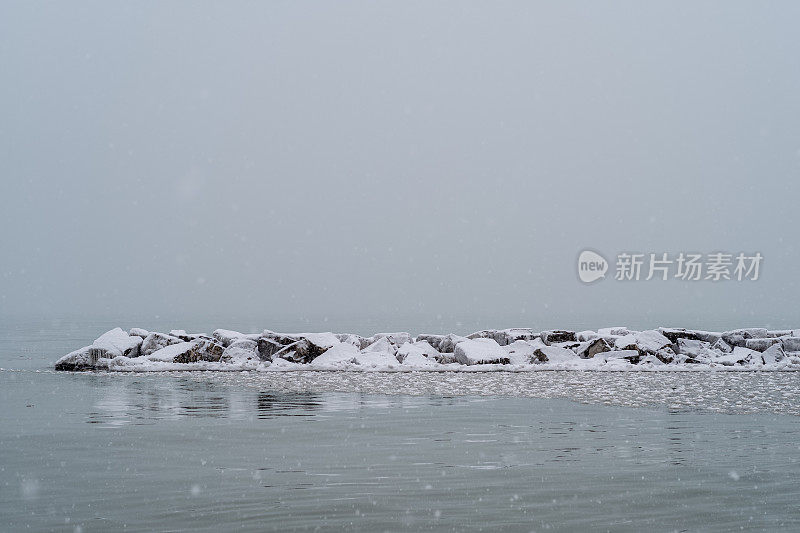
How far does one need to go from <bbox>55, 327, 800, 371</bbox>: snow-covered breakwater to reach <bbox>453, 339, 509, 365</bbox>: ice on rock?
27mm

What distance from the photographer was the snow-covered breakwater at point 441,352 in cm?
1850

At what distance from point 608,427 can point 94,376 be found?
12432mm

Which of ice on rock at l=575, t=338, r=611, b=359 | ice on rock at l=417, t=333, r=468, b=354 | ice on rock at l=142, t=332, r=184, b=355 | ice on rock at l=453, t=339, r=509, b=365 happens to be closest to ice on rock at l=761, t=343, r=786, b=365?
ice on rock at l=575, t=338, r=611, b=359

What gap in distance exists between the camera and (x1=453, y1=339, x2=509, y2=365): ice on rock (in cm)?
1884

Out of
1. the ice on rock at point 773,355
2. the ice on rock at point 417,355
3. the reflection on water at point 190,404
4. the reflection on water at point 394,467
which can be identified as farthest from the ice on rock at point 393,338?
the ice on rock at point 773,355

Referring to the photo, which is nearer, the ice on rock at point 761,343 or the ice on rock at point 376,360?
the ice on rock at point 376,360

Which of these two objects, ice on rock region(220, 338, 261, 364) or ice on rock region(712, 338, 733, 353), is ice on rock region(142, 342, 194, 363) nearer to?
ice on rock region(220, 338, 261, 364)

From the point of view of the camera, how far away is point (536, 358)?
19234mm

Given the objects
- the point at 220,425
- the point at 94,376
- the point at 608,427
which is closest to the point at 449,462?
the point at 608,427

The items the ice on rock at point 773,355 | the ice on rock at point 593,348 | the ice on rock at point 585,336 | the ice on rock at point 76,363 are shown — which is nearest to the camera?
the ice on rock at point 76,363

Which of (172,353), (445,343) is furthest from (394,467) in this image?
(172,353)

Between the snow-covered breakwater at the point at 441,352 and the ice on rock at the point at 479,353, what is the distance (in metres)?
0.03

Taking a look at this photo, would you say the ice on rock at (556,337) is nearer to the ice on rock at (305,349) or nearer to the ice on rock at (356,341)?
the ice on rock at (356,341)

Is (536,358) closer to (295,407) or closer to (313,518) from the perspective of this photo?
(295,407)
